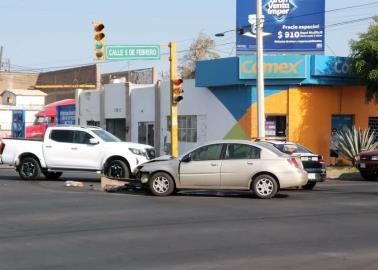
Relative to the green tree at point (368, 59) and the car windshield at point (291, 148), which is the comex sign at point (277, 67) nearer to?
the green tree at point (368, 59)

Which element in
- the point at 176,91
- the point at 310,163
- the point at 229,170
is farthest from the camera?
the point at 176,91

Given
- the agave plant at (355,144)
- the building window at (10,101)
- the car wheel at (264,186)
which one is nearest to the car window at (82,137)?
the car wheel at (264,186)

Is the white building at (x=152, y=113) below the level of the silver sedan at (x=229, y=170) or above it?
above

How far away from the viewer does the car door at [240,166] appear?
16.0m

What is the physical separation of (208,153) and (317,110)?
14461 mm

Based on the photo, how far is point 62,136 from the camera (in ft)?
70.4

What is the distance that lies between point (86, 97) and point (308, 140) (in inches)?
669

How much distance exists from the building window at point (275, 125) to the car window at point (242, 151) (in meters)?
13.4

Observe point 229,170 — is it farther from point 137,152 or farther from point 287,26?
point 287,26

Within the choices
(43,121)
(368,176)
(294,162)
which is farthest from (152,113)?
(294,162)

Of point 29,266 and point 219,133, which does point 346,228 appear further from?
point 219,133

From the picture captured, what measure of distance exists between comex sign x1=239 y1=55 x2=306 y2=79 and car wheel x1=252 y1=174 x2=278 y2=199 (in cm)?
1359

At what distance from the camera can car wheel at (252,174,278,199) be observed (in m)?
15.9

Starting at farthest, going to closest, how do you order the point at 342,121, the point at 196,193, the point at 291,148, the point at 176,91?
the point at 342,121, the point at 176,91, the point at 291,148, the point at 196,193
